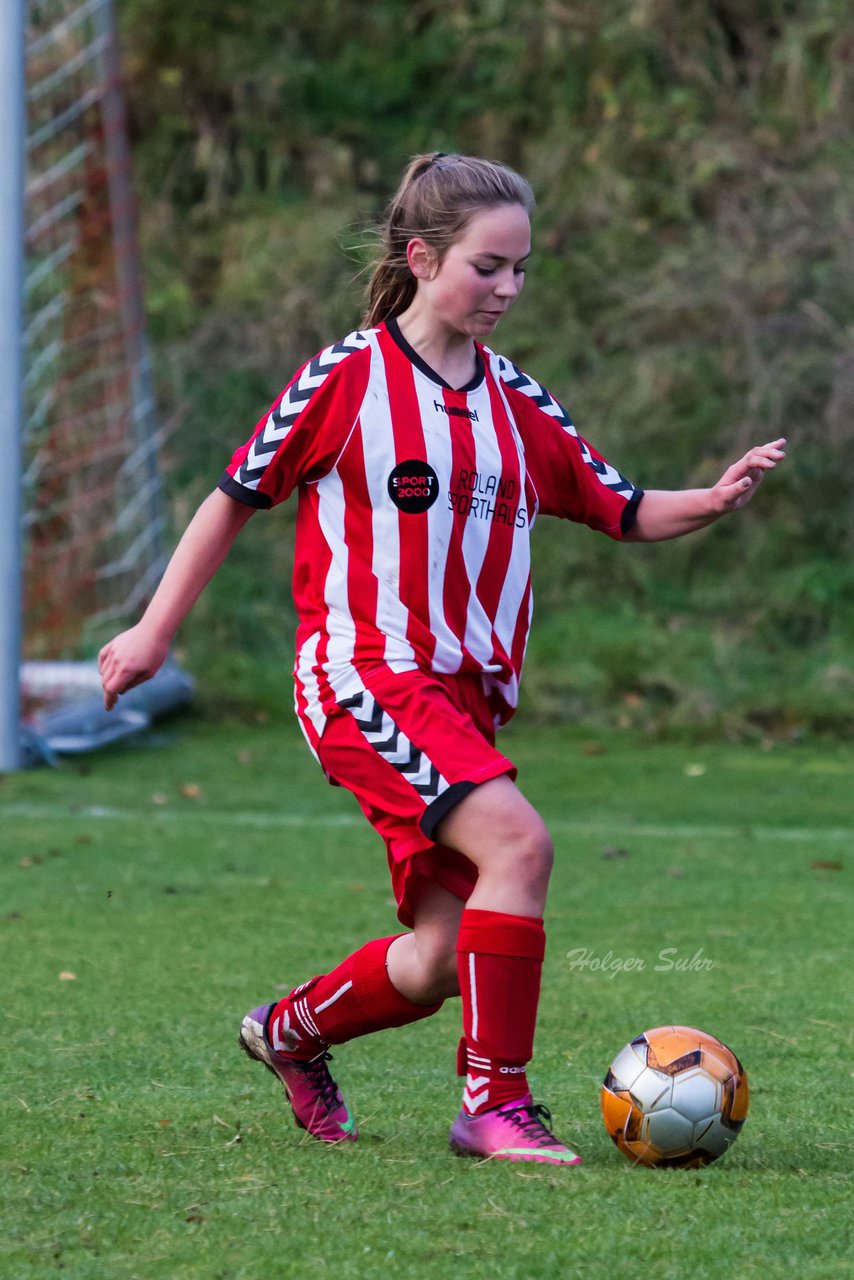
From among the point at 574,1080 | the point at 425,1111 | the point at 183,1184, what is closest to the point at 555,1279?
the point at 183,1184

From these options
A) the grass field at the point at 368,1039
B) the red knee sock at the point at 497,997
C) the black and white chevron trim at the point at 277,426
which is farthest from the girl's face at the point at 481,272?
the grass field at the point at 368,1039

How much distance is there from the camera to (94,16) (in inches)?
413

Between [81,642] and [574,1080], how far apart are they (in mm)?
6714

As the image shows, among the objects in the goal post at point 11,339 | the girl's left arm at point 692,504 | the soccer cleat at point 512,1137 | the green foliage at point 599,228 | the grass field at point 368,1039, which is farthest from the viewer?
the green foliage at point 599,228

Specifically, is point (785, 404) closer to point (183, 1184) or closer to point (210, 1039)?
point (210, 1039)

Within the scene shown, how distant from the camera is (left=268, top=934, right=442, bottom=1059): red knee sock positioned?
332cm

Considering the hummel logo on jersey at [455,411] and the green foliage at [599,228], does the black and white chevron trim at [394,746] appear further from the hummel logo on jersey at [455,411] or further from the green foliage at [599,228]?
the green foliage at [599,228]

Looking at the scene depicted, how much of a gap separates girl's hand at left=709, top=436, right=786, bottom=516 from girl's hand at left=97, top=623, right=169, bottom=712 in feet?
3.46

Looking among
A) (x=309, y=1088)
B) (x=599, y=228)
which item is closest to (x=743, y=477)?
(x=309, y=1088)

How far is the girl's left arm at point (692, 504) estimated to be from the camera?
3412mm

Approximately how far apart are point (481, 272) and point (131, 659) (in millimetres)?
912

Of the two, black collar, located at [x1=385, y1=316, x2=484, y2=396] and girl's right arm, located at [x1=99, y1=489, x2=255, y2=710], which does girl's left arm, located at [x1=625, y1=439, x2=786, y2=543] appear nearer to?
black collar, located at [x1=385, y1=316, x2=484, y2=396]

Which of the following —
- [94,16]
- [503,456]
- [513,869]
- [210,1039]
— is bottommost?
[210,1039]

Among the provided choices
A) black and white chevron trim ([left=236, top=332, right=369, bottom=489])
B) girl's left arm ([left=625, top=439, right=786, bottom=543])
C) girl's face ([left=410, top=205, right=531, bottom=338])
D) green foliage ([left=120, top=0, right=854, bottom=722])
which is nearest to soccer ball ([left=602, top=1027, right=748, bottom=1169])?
girl's left arm ([left=625, top=439, right=786, bottom=543])
